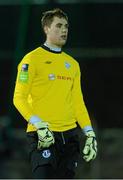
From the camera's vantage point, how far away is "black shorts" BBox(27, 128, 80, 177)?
5.03 m

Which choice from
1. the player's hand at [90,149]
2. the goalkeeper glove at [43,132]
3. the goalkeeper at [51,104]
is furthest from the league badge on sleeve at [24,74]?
the player's hand at [90,149]

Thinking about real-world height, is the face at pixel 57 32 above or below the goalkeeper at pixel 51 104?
above

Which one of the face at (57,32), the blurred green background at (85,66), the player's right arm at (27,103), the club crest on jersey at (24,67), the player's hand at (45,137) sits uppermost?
the face at (57,32)

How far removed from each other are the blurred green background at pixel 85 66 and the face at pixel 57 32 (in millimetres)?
3733

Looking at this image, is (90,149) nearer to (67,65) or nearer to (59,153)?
(59,153)

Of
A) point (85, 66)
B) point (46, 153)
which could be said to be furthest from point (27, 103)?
point (85, 66)

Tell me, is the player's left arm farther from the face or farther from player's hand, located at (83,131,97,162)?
the face

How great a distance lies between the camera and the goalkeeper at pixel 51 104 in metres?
4.99

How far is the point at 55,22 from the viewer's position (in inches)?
204

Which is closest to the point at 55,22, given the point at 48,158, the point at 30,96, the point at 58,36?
the point at 58,36

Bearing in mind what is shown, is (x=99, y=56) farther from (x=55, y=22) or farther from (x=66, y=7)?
(x=55, y=22)

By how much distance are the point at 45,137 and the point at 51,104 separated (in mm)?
297

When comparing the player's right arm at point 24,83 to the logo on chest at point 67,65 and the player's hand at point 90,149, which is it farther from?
the player's hand at point 90,149

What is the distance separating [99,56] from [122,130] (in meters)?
0.91
